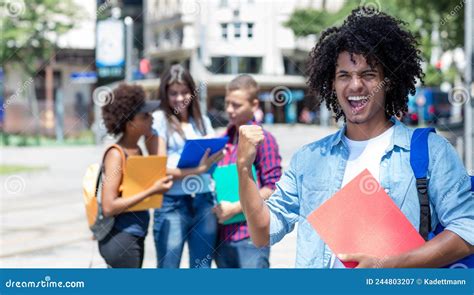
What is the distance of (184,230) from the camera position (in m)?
4.60

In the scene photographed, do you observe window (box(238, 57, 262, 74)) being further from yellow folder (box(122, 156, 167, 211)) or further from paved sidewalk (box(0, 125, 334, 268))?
yellow folder (box(122, 156, 167, 211))

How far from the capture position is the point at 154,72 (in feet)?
192

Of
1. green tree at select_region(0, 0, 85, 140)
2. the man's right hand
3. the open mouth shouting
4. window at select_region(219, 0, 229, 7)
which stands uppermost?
window at select_region(219, 0, 229, 7)

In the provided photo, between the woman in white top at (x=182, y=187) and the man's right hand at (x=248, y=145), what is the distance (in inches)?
89.6

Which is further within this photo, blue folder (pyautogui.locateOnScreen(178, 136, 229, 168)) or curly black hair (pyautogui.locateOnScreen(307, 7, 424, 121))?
blue folder (pyautogui.locateOnScreen(178, 136, 229, 168))

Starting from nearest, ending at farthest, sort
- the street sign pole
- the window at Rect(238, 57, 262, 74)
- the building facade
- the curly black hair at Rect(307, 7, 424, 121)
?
1. the curly black hair at Rect(307, 7, 424, 121)
2. the street sign pole
3. the building facade
4. the window at Rect(238, 57, 262, 74)

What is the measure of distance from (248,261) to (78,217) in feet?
21.3

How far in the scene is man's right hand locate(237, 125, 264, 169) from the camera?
228cm

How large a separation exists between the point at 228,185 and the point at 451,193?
247 cm

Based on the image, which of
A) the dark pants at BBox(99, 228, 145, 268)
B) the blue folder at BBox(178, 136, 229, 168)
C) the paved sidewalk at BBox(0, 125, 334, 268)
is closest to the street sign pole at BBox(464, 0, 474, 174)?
the paved sidewalk at BBox(0, 125, 334, 268)

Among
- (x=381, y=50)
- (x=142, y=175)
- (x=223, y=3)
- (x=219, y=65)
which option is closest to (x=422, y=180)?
(x=381, y=50)

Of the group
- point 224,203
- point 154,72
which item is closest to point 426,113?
point 154,72

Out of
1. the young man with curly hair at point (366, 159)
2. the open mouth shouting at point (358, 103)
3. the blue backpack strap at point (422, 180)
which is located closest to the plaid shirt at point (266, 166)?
the young man with curly hair at point (366, 159)

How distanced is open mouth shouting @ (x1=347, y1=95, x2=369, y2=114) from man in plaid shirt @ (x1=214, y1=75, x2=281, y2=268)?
6.11 feet
